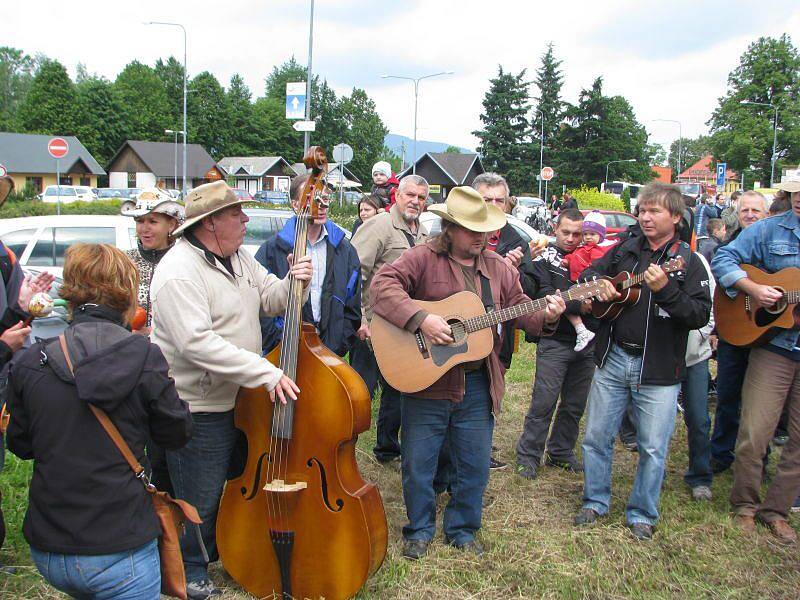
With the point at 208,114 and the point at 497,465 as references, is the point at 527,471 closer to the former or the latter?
the point at 497,465

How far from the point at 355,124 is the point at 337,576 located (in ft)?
296

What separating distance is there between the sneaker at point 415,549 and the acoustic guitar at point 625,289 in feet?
5.55

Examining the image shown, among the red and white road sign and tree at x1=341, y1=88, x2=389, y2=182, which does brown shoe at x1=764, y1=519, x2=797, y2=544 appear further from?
tree at x1=341, y1=88, x2=389, y2=182

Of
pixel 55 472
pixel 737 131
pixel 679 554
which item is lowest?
pixel 679 554

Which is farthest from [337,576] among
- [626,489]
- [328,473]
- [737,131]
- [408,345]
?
[737,131]

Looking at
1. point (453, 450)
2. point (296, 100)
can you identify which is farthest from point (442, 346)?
point (296, 100)

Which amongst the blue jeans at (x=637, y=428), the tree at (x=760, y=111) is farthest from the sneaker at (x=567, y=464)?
the tree at (x=760, y=111)

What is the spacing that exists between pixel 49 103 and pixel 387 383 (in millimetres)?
74943

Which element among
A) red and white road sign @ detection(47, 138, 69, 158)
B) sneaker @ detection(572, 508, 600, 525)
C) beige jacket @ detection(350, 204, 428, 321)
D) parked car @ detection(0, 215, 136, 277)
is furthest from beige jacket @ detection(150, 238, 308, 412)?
red and white road sign @ detection(47, 138, 69, 158)

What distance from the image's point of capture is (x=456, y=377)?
143 inches

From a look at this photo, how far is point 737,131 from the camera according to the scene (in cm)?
5325

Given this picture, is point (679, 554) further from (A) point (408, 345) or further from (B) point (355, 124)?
(B) point (355, 124)

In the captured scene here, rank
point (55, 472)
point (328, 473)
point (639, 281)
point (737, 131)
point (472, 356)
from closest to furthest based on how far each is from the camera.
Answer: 1. point (55, 472)
2. point (328, 473)
3. point (472, 356)
4. point (639, 281)
5. point (737, 131)

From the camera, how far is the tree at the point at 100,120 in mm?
70062
